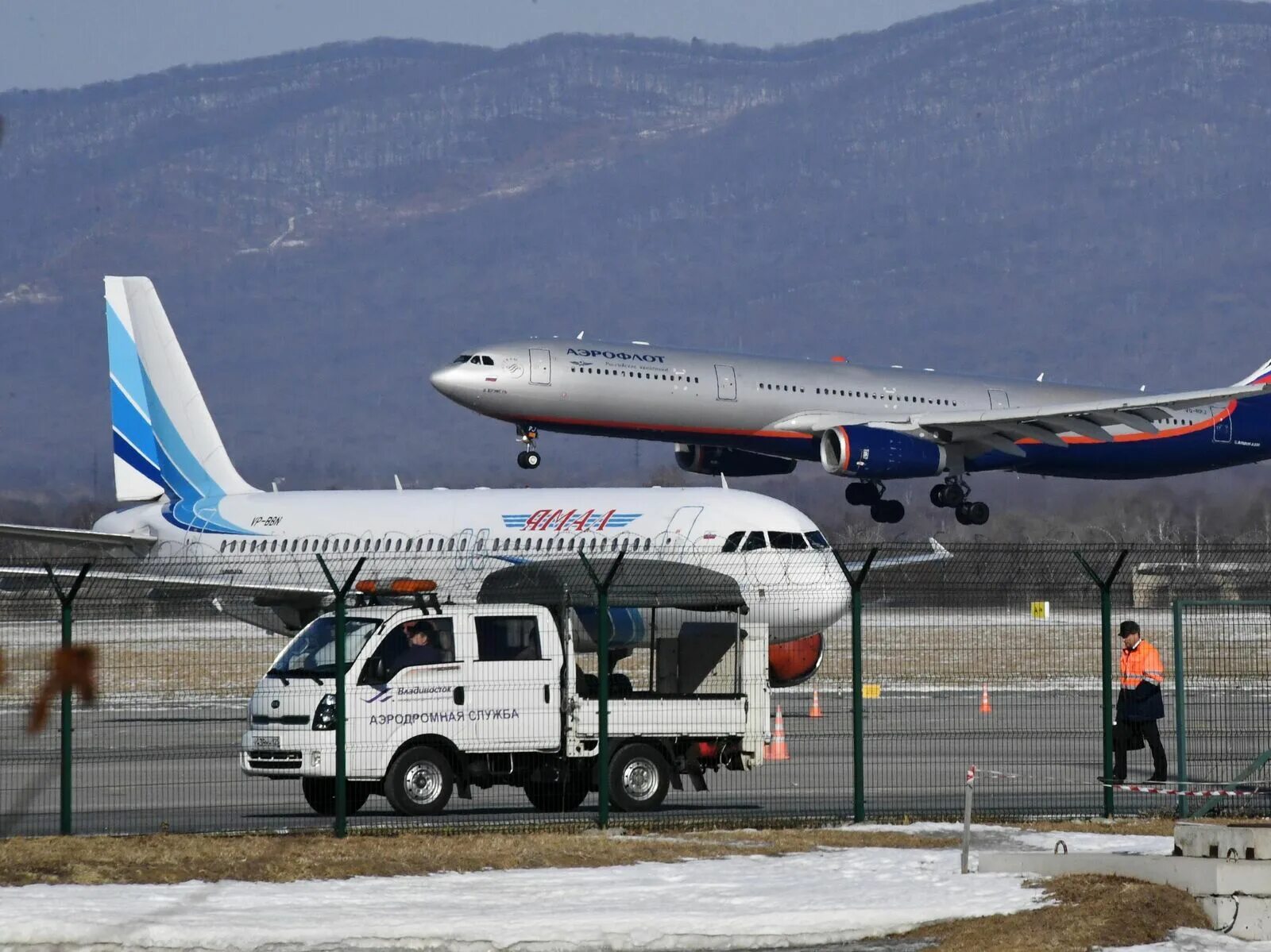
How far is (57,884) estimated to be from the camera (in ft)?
51.5

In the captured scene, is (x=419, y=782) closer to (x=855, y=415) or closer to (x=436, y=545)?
(x=436, y=545)

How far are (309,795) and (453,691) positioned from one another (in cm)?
190

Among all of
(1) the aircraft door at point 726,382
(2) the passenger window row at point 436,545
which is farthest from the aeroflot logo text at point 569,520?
(1) the aircraft door at point 726,382

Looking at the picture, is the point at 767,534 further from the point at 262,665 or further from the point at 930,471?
the point at 930,471

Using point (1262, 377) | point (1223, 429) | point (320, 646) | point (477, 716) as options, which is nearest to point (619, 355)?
point (1223, 429)

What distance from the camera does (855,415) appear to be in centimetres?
6178

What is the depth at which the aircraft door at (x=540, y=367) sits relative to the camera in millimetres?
56438

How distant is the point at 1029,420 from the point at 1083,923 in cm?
4823

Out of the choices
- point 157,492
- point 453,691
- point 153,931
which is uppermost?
point 157,492

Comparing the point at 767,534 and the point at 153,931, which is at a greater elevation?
the point at 767,534

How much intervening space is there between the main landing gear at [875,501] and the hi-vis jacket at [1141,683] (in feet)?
132

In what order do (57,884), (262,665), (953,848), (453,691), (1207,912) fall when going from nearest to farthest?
1. (1207,912)
2. (57,884)
3. (953,848)
4. (453,691)
5. (262,665)

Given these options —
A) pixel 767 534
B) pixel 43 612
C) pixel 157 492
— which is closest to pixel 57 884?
pixel 43 612

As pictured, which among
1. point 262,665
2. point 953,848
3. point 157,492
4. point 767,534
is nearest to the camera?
point 953,848
